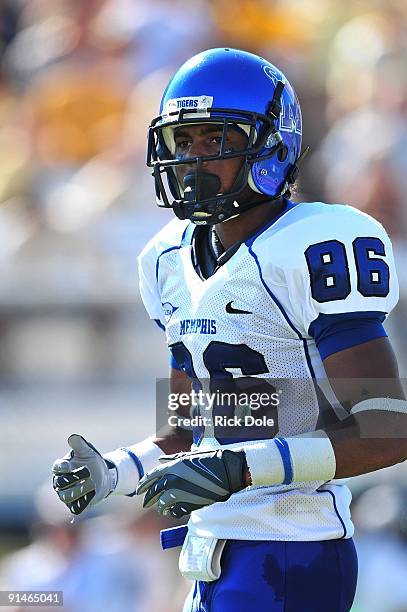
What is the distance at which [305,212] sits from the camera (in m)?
2.22

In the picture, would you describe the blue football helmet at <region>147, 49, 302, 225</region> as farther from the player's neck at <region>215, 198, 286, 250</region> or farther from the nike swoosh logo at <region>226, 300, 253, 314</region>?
the nike swoosh logo at <region>226, 300, 253, 314</region>

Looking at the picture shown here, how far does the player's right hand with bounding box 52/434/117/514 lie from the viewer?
2.26 metres

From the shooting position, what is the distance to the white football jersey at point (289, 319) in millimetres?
2090

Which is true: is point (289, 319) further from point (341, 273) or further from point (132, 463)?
point (132, 463)

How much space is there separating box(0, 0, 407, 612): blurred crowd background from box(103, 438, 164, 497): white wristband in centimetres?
203

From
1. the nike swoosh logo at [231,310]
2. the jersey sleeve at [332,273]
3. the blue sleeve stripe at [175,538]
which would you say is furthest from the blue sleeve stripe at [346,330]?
the blue sleeve stripe at [175,538]

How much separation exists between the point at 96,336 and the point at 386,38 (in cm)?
203

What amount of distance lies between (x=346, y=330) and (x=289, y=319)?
131mm

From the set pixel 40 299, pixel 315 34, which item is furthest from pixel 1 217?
pixel 315 34

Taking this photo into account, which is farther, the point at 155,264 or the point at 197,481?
the point at 155,264

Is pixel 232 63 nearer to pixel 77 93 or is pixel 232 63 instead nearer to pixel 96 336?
pixel 96 336

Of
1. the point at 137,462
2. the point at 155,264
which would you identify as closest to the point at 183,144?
the point at 155,264

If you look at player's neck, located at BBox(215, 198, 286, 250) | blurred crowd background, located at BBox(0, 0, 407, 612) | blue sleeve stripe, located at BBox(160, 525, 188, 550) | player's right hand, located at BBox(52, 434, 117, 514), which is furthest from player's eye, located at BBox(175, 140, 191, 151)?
blurred crowd background, located at BBox(0, 0, 407, 612)

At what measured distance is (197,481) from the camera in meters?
1.89
